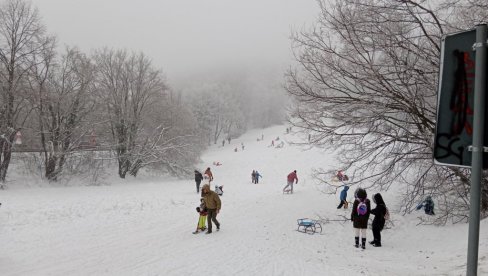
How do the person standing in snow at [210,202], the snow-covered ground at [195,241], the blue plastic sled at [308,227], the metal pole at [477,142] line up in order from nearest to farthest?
the metal pole at [477,142]
the snow-covered ground at [195,241]
the person standing in snow at [210,202]
the blue plastic sled at [308,227]

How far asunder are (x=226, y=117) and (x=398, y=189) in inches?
2911

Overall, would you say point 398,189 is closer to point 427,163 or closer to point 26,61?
point 427,163

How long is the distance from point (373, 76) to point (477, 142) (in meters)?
7.68

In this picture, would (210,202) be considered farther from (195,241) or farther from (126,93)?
(126,93)

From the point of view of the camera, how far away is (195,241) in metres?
11.9

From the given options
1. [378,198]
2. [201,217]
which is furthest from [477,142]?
[201,217]

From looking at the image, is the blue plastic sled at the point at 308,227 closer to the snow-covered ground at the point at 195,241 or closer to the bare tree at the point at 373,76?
the snow-covered ground at the point at 195,241

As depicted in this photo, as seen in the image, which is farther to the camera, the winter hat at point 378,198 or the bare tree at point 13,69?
the bare tree at point 13,69

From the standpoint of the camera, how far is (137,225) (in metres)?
14.7

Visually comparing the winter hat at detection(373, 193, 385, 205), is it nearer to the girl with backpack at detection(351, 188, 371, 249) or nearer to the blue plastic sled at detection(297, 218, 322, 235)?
the girl with backpack at detection(351, 188, 371, 249)

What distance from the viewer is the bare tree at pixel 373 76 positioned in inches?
371

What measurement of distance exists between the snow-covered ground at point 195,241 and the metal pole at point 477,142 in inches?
203

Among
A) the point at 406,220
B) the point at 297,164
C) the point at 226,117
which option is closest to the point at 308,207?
the point at 406,220

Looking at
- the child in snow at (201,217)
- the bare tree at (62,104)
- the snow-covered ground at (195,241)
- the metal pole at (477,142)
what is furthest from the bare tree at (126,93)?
the metal pole at (477,142)
